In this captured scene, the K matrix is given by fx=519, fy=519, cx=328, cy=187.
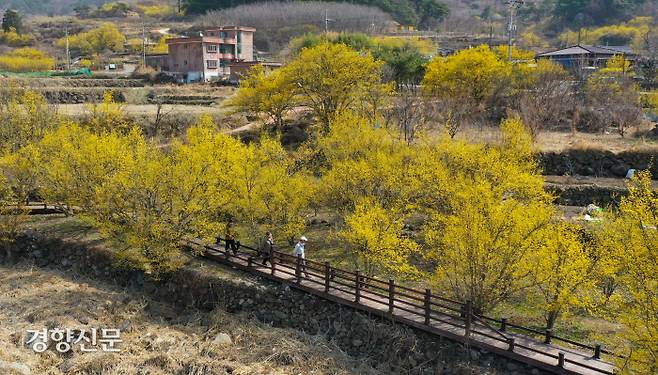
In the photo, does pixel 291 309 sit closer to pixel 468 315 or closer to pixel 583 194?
pixel 468 315

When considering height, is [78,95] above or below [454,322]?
above

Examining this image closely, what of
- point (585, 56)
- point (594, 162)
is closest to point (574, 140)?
point (594, 162)

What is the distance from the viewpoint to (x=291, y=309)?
1839 cm

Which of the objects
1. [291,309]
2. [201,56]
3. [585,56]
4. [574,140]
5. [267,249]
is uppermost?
[585,56]

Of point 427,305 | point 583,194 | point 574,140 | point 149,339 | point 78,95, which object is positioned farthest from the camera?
point 78,95

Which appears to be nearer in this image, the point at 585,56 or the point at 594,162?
the point at 594,162

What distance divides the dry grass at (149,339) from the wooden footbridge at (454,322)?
178cm

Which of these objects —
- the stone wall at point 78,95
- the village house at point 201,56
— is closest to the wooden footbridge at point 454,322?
the stone wall at point 78,95

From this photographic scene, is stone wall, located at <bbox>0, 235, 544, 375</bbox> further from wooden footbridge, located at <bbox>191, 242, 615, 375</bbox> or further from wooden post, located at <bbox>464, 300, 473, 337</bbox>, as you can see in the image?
wooden post, located at <bbox>464, 300, 473, 337</bbox>

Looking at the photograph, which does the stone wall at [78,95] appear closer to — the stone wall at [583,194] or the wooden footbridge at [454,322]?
the wooden footbridge at [454,322]

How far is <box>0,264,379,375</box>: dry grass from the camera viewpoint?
15734mm

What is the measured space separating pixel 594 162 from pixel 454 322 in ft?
84.2

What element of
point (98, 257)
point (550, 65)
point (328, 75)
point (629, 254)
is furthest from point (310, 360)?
point (550, 65)

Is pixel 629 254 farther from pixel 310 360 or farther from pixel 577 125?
pixel 577 125
